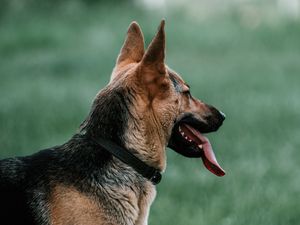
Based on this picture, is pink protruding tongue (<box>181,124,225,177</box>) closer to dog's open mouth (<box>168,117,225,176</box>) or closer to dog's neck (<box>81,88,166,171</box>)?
dog's open mouth (<box>168,117,225,176</box>)

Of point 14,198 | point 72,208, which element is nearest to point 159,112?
point 72,208

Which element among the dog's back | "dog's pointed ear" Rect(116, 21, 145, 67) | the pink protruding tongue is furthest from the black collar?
"dog's pointed ear" Rect(116, 21, 145, 67)

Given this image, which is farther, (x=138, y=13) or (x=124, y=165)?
(x=138, y=13)

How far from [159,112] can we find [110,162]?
1.70 feet

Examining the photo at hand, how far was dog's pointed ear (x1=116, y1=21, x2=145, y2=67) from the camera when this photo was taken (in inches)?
242

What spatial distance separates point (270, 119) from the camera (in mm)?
12016

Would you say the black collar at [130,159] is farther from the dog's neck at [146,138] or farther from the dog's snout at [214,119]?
the dog's snout at [214,119]

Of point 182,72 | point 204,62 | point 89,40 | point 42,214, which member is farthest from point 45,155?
point 89,40

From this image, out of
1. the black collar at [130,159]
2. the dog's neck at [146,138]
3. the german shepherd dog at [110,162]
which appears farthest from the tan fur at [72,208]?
the dog's neck at [146,138]

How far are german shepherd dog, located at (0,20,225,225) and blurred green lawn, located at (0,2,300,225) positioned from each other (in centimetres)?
218

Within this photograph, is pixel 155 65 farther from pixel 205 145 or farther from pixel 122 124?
pixel 205 145

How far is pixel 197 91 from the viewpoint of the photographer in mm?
14062

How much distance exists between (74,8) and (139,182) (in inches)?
762

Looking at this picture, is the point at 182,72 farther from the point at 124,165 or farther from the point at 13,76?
the point at 124,165
